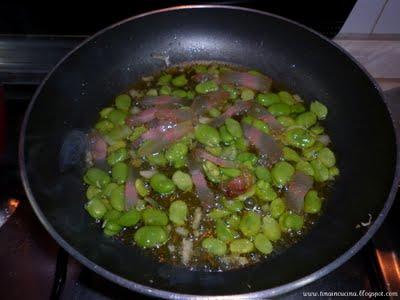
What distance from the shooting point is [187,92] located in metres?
1.47

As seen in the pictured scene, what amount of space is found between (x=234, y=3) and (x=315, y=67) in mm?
396

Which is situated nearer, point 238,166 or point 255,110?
point 238,166

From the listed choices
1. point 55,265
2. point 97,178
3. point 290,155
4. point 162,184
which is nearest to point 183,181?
point 162,184

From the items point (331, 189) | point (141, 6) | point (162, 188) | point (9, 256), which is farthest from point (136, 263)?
point (141, 6)

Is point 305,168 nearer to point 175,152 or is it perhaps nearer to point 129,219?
point 175,152

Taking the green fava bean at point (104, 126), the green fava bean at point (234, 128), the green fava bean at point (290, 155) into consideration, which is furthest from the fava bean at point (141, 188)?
the green fava bean at point (290, 155)

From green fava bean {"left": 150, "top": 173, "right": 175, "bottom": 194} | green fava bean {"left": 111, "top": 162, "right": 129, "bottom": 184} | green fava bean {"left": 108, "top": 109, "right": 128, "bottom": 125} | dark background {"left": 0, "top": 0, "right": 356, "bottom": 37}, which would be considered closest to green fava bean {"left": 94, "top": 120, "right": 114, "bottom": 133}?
green fava bean {"left": 108, "top": 109, "right": 128, "bottom": 125}

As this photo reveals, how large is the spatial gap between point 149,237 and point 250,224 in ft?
1.02

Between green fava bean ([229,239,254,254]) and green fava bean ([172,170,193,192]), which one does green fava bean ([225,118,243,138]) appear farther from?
green fava bean ([229,239,254,254])

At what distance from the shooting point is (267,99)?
142cm

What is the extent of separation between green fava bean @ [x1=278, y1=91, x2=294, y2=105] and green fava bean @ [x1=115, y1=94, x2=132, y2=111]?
58cm

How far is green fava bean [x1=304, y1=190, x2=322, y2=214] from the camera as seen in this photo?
1191 mm

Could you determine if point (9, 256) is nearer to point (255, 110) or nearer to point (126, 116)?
point (126, 116)

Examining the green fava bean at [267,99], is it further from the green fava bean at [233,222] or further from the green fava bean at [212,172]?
the green fava bean at [233,222]
